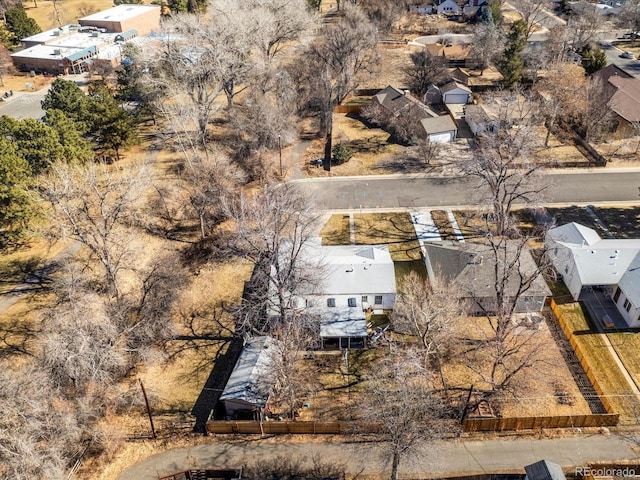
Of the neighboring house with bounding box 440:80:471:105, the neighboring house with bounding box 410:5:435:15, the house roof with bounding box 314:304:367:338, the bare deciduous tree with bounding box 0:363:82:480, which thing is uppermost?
the neighboring house with bounding box 410:5:435:15

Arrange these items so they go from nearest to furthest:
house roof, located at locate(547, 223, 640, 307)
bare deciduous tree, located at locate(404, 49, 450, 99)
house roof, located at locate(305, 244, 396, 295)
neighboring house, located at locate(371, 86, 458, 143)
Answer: house roof, located at locate(547, 223, 640, 307), house roof, located at locate(305, 244, 396, 295), neighboring house, located at locate(371, 86, 458, 143), bare deciduous tree, located at locate(404, 49, 450, 99)

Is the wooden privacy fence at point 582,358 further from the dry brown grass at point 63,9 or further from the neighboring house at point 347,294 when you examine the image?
the dry brown grass at point 63,9

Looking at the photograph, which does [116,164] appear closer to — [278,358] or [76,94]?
[76,94]

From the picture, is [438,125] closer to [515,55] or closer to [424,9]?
[515,55]

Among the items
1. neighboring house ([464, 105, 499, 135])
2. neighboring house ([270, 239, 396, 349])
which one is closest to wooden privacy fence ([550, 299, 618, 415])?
neighboring house ([270, 239, 396, 349])

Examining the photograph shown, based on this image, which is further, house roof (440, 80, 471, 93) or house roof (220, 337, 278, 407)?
house roof (440, 80, 471, 93)

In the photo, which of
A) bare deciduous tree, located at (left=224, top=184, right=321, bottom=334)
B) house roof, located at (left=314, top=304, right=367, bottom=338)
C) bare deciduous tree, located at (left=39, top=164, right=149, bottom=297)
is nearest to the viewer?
bare deciduous tree, located at (left=224, top=184, right=321, bottom=334)

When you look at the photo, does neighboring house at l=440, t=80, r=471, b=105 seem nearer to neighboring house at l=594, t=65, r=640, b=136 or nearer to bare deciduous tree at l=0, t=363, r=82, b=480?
neighboring house at l=594, t=65, r=640, b=136

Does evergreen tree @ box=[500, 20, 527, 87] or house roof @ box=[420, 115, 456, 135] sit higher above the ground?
evergreen tree @ box=[500, 20, 527, 87]

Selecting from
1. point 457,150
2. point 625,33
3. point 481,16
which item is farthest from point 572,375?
point 625,33
